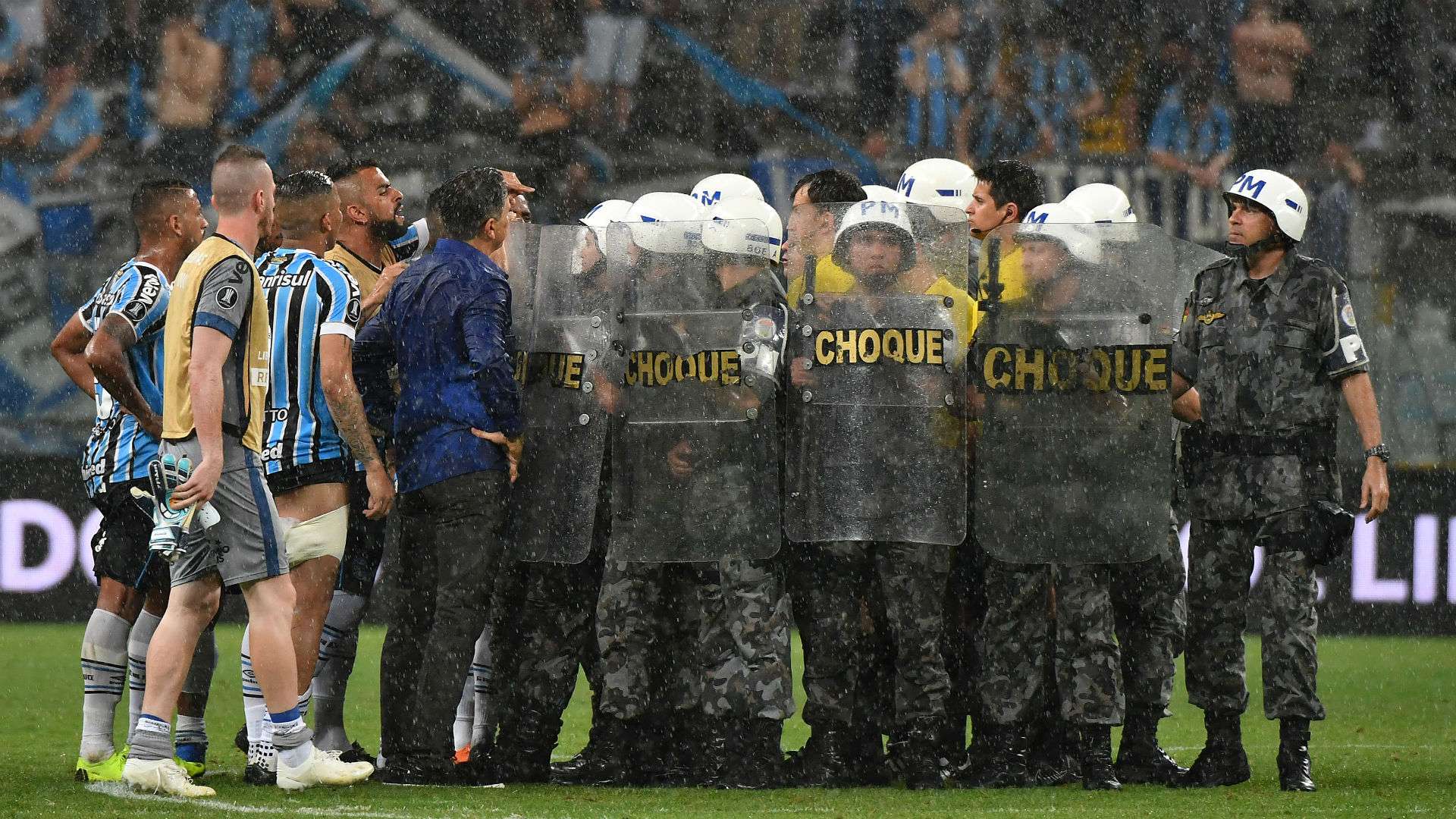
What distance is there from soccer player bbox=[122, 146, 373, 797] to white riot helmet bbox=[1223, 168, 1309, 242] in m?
3.25

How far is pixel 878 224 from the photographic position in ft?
21.0

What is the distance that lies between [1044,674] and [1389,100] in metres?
9.53

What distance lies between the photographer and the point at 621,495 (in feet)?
21.5

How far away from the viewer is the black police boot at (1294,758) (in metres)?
6.35

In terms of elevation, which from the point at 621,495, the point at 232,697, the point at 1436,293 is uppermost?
the point at 1436,293

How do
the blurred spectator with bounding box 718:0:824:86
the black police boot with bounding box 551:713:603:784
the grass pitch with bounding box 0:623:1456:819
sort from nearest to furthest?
1. the grass pitch with bounding box 0:623:1456:819
2. the black police boot with bounding box 551:713:603:784
3. the blurred spectator with bounding box 718:0:824:86

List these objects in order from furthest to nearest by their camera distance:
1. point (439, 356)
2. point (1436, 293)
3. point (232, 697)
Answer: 1. point (1436, 293)
2. point (232, 697)
3. point (439, 356)

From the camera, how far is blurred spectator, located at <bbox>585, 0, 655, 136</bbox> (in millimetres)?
14820

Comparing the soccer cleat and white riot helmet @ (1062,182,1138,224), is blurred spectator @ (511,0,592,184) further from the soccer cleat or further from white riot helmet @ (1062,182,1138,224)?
the soccer cleat

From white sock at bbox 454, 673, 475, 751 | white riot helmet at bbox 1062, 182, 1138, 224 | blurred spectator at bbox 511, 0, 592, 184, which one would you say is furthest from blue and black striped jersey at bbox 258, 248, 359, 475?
blurred spectator at bbox 511, 0, 592, 184

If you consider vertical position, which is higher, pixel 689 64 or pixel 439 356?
pixel 689 64

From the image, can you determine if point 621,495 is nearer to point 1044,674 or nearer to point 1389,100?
point 1044,674

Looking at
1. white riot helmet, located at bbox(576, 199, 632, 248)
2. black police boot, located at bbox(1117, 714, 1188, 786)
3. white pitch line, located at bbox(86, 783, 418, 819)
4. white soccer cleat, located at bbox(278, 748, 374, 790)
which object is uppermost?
white riot helmet, located at bbox(576, 199, 632, 248)

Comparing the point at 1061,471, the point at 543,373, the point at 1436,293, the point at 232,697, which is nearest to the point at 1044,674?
the point at 1061,471
